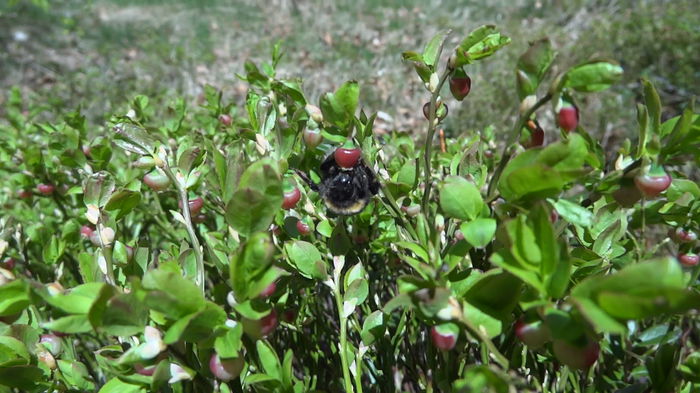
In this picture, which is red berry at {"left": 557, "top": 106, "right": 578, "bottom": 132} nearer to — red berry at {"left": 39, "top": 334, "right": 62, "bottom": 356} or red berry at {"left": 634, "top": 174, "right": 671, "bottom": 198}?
red berry at {"left": 634, "top": 174, "right": 671, "bottom": 198}

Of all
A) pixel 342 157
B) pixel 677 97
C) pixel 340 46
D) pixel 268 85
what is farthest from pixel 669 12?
pixel 342 157

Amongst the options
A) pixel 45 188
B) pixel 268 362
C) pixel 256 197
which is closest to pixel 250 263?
pixel 256 197

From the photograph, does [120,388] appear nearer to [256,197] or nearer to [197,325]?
[197,325]

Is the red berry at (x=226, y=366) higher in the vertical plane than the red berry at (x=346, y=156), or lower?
lower

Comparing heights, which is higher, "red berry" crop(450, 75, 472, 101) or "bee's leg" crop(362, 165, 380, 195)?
"red berry" crop(450, 75, 472, 101)

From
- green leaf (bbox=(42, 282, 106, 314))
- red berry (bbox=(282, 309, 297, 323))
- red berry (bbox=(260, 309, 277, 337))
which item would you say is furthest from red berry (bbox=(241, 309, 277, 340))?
red berry (bbox=(282, 309, 297, 323))

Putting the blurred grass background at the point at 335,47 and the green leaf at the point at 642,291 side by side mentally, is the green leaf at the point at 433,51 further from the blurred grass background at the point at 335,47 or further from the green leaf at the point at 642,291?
the blurred grass background at the point at 335,47

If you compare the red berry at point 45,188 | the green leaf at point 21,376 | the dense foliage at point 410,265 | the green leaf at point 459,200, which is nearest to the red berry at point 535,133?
the dense foliage at point 410,265
